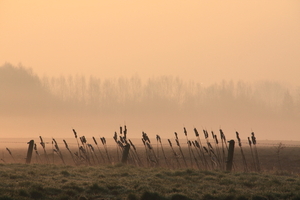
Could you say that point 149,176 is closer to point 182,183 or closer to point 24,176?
point 182,183

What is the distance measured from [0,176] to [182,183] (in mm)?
8297

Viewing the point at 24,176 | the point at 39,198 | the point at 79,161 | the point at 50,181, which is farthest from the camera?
the point at 79,161

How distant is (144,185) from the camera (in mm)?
16828

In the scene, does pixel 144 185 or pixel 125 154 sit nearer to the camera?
pixel 144 185

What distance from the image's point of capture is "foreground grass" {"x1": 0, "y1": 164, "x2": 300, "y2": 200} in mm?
15234

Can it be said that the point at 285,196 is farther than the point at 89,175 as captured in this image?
No

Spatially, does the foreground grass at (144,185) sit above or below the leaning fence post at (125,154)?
below

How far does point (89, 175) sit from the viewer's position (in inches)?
800

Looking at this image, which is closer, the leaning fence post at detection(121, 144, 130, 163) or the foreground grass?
the foreground grass

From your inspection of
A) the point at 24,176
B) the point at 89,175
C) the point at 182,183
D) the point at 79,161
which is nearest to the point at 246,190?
the point at 182,183

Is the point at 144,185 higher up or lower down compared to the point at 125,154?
lower down

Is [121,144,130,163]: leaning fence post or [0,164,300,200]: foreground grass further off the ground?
[121,144,130,163]: leaning fence post

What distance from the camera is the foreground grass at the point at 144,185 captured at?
15.2 metres

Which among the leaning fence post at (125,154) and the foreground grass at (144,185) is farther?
the leaning fence post at (125,154)
